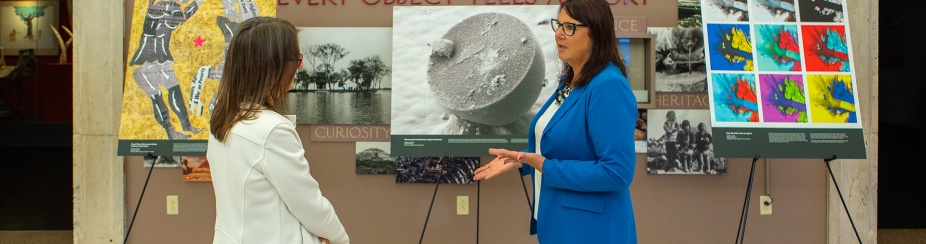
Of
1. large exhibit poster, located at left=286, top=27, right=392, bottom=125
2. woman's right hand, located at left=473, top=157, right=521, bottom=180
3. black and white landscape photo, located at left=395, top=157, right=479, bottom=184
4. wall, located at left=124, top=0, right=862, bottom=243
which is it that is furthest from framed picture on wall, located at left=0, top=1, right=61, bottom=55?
woman's right hand, located at left=473, top=157, right=521, bottom=180

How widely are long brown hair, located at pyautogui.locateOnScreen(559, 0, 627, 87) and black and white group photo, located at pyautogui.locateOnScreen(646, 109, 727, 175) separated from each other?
2.33 meters

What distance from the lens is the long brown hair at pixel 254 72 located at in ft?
7.23

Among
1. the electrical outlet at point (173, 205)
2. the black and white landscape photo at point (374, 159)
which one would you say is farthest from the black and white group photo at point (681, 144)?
the electrical outlet at point (173, 205)

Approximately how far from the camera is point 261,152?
7.00 feet

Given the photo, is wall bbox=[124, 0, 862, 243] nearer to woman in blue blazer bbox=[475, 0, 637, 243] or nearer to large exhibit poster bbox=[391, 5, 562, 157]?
large exhibit poster bbox=[391, 5, 562, 157]

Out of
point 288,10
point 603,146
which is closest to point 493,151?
point 603,146

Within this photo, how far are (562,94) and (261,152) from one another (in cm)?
117

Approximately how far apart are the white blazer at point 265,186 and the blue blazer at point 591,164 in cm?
83

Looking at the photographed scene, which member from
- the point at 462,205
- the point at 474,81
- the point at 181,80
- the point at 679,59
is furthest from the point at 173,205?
the point at 679,59

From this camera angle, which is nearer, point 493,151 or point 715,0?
point 493,151

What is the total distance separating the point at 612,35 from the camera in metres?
2.80

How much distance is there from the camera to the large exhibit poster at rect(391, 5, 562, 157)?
14.9 feet

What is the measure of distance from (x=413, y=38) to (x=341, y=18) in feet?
1.94
